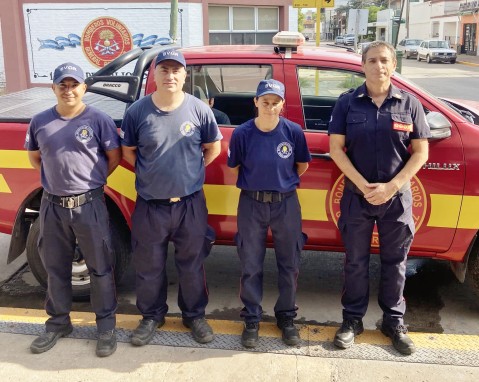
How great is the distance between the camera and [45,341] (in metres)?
3.18

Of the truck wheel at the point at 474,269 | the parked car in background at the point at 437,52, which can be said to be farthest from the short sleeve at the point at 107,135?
the parked car in background at the point at 437,52

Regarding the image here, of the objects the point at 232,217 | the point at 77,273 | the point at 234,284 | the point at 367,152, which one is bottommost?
the point at 234,284

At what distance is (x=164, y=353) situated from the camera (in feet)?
10.3

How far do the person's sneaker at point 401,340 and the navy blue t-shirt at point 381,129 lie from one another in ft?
3.02

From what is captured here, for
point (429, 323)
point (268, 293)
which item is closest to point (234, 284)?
point (268, 293)

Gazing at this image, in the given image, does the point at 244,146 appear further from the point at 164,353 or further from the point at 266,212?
the point at 164,353

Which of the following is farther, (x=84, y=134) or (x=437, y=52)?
(x=437, y=52)

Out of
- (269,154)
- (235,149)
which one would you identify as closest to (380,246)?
(269,154)

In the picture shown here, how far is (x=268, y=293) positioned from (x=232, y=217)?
0.82m

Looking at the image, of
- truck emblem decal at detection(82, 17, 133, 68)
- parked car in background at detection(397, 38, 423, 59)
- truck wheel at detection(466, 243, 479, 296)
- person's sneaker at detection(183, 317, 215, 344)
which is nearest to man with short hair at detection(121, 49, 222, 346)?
person's sneaker at detection(183, 317, 215, 344)

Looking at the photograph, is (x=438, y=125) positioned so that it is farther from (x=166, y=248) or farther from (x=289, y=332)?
(x=166, y=248)

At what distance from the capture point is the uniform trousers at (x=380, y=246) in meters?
3.00

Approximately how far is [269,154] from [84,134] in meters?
1.04

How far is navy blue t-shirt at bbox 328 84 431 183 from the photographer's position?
2.87m
